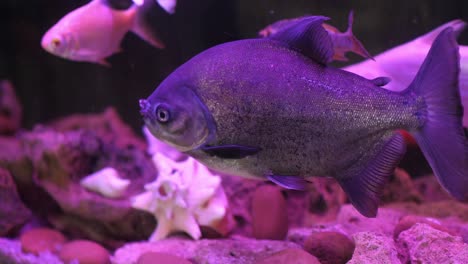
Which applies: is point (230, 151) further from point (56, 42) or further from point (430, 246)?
point (56, 42)

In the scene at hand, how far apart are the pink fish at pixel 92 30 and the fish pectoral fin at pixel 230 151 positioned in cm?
178

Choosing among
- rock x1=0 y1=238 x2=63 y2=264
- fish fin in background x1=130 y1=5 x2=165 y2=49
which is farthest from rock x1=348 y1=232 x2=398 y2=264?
fish fin in background x1=130 y1=5 x2=165 y2=49

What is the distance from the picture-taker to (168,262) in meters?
2.29

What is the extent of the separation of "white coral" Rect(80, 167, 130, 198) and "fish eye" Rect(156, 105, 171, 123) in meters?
1.80

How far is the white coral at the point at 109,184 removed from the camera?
3285mm

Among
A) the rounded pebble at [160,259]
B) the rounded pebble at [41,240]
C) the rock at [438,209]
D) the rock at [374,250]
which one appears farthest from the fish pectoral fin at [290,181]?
the rounded pebble at [41,240]

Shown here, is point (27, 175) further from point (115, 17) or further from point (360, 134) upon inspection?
point (360, 134)

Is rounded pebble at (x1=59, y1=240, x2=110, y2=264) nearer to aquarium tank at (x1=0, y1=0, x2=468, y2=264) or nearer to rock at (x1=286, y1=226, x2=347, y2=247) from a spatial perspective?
aquarium tank at (x1=0, y1=0, x2=468, y2=264)

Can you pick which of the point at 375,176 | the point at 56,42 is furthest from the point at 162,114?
the point at 56,42

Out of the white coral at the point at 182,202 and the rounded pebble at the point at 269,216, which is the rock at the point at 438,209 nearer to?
the rounded pebble at the point at 269,216

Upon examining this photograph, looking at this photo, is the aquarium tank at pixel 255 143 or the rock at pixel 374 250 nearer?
the aquarium tank at pixel 255 143

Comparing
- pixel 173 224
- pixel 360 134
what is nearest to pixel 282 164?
pixel 360 134

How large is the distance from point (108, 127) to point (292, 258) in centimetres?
373

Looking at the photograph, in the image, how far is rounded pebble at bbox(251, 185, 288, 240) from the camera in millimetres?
2795
